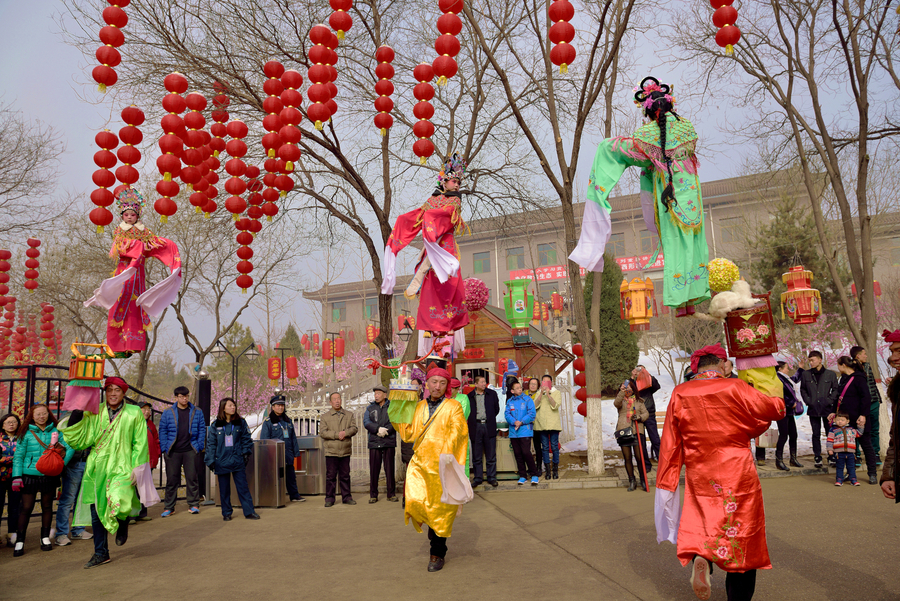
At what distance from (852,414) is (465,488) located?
658 cm

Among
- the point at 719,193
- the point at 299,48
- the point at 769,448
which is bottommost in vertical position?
the point at 769,448

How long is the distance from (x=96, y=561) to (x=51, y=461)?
146 centimetres

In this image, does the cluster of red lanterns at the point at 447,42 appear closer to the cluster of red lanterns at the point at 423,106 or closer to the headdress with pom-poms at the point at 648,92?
the cluster of red lanterns at the point at 423,106

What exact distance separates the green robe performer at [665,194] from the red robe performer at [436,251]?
151 cm

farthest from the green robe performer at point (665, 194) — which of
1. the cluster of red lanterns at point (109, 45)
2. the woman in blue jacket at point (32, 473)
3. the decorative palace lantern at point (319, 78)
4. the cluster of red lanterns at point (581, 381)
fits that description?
the woman in blue jacket at point (32, 473)

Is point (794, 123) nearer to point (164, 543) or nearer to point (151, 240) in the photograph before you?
point (151, 240)

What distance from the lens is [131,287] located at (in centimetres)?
641

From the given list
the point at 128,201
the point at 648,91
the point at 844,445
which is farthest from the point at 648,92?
the point at 844,445

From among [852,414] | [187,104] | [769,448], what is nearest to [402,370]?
[187,104]

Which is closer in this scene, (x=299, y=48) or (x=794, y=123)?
(x=299, y=48)

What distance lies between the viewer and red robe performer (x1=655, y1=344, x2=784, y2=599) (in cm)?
396

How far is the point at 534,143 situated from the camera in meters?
10.6

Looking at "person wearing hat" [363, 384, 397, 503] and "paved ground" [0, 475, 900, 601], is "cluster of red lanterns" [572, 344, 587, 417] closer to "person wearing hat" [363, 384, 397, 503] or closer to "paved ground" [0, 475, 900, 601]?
"paved ground" [0, 475, 900, 601]

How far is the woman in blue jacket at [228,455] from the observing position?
880 cm
